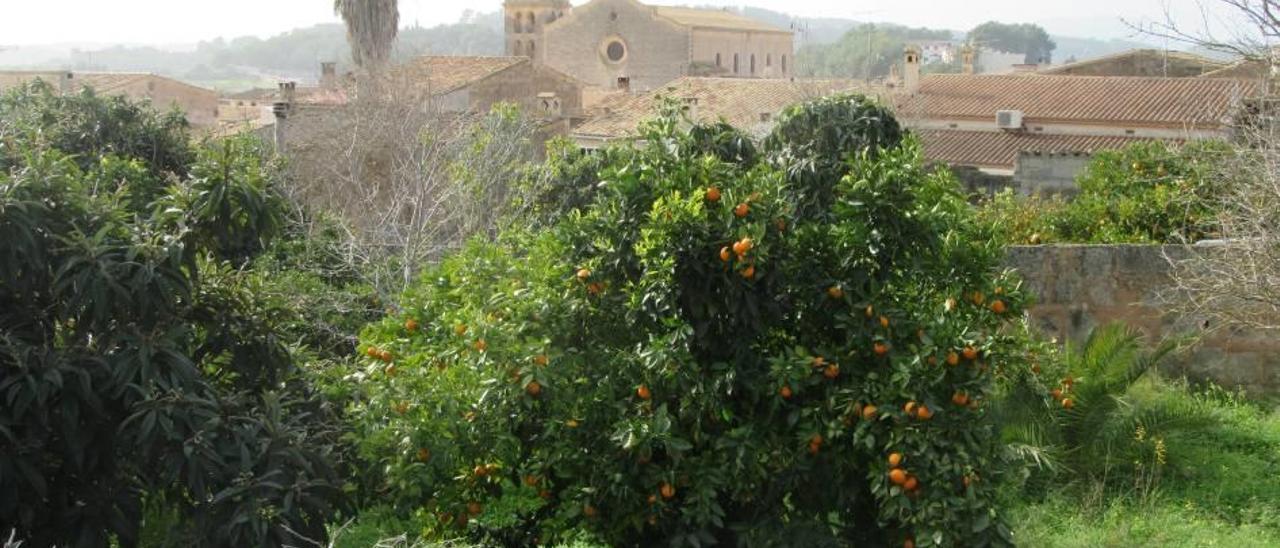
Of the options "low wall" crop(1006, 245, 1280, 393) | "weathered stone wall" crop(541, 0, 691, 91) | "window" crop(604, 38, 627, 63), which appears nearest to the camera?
"low wall" crop(1006, 245, 1280, 393)

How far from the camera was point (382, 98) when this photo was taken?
27.5m

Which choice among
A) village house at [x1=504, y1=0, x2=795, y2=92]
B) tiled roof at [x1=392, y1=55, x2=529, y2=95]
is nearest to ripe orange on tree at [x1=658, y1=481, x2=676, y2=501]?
tiled roof at [x1=392, y1=55, x2=529, y2=95]

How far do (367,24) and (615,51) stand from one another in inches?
1596

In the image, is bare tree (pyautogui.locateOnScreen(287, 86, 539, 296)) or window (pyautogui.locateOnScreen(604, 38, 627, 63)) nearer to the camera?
bare tree (pyautogui.locateOnScreen(287, 86, 539, 296))

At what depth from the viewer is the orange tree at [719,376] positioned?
5.63 metres

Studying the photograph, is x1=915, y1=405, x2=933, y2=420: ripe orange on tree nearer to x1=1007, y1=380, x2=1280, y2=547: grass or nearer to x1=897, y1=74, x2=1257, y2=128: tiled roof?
x1=1007, y1=380, x2=1280, y2=547: grass

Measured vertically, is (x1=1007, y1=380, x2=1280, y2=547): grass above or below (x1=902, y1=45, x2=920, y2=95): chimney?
below

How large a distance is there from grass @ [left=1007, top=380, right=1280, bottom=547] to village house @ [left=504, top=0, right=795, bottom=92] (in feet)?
206

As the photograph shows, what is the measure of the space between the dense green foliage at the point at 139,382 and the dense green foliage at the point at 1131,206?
7221 millimetres

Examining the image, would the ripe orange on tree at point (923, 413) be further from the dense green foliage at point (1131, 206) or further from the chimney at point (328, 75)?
the chimney at point (328, 75)

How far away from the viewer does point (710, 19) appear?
8481cm

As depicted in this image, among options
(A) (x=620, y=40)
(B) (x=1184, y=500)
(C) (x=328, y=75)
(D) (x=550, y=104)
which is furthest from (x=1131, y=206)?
(A) (x=620, y=40)

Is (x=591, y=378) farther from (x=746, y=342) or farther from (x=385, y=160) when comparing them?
(x=385, y=160)

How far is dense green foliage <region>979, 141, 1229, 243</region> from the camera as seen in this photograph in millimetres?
12297
